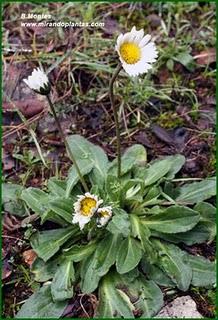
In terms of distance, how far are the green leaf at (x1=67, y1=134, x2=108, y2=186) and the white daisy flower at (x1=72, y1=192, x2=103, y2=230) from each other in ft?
1.48

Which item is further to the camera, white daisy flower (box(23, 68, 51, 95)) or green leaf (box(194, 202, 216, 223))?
green leaf (box(194, 202, 216, 223))

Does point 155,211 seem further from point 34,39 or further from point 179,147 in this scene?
point 34,39

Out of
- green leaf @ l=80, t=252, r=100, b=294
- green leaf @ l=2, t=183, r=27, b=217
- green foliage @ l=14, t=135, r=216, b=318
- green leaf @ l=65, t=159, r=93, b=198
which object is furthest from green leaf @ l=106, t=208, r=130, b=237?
green leaf @ l=2, t=183, r=27, b=217

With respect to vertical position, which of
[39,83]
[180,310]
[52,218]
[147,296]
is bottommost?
[180,310]

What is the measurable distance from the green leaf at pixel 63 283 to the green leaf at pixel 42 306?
0.05 metres

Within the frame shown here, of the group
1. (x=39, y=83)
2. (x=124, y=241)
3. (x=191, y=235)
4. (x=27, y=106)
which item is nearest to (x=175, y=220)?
(x=191, y=235)

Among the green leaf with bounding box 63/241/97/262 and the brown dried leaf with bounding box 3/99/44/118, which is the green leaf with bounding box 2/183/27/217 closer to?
the green leaf with bounding box 63/241/97/262

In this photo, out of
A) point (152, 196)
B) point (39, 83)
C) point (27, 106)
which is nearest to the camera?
point (39, 83)

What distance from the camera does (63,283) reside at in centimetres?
335

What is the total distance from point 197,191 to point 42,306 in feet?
3.67

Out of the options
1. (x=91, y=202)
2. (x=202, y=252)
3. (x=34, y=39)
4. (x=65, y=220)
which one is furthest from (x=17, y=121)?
(x=202, y=252)

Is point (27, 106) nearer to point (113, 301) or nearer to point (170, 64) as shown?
point (170, 64)

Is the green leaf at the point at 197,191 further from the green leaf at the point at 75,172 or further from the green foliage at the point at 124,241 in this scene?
the green leaf at the point at 75,172

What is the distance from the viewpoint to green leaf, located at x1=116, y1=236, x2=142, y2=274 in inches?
Result: 129
